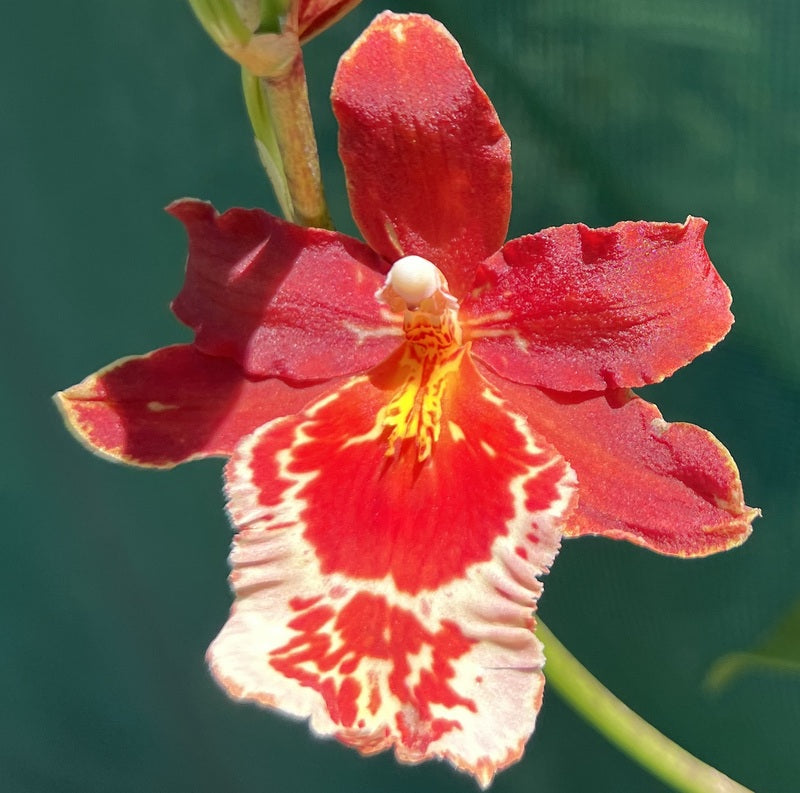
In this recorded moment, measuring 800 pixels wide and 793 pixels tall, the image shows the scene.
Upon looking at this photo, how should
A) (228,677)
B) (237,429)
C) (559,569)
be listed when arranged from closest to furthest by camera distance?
(228,677) < (237,429) < (559,569)

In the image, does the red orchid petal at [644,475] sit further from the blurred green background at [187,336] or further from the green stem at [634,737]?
the blurred green background at [187,336]

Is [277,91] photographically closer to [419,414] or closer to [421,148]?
[421,148]

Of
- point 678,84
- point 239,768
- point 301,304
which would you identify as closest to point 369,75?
point 301,304

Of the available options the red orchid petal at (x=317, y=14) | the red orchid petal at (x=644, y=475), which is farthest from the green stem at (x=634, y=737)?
the red orchid petal at (x=317, y=14)

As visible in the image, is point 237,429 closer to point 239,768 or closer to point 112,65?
point 112,65

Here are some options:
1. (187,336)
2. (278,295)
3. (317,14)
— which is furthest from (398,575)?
(187,336)

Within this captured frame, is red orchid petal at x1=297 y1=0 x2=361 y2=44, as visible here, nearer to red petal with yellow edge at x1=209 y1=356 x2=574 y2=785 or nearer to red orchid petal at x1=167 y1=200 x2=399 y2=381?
red orchid petal at x1=167 y1=200 x2=399 y2=381
